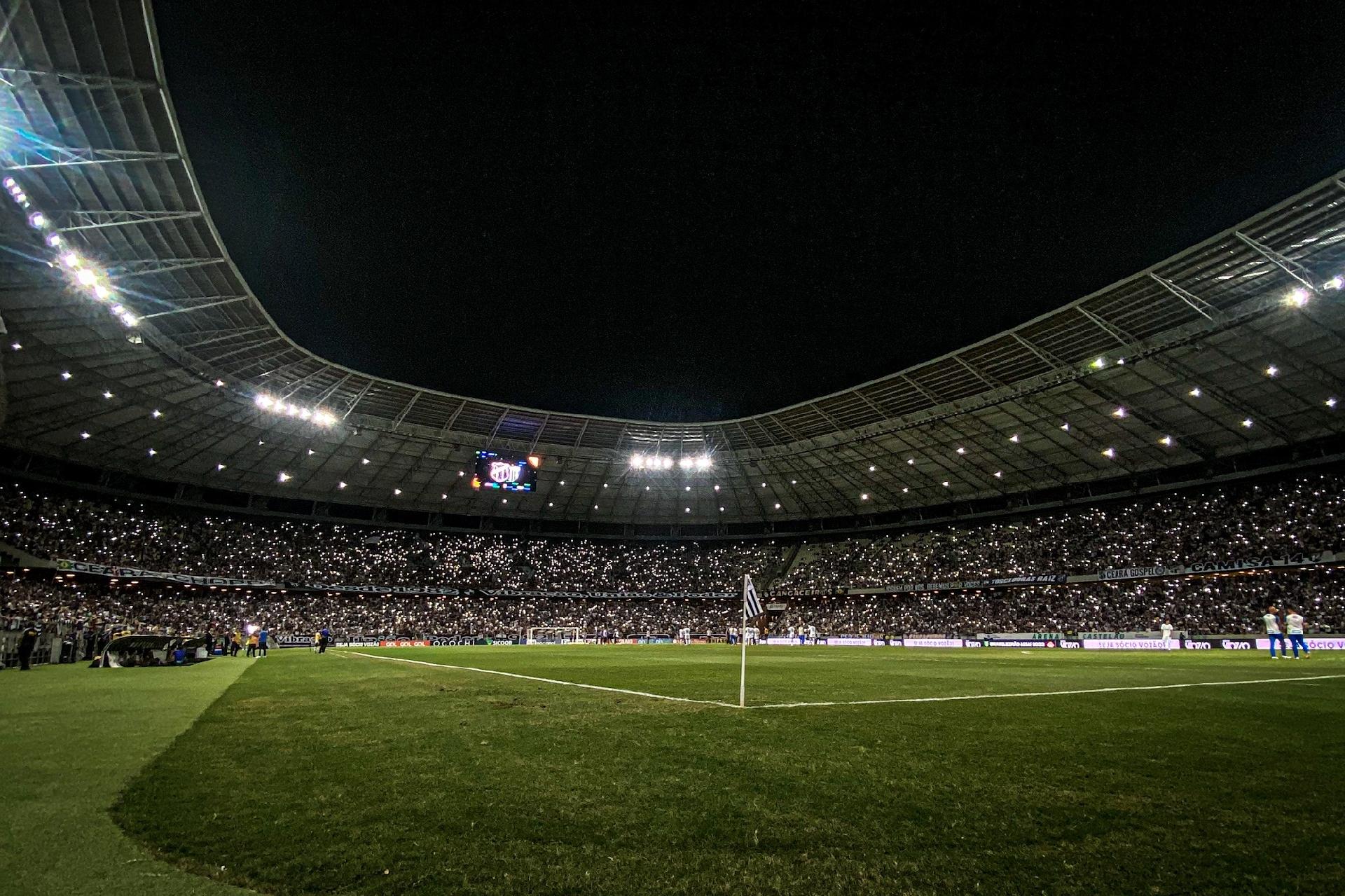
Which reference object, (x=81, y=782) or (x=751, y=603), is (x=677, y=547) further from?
(x=81, y=782)

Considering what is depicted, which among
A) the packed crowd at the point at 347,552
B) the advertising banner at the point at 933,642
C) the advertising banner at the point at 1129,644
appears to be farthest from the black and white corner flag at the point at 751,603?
the packed crowd at the point at 347,552

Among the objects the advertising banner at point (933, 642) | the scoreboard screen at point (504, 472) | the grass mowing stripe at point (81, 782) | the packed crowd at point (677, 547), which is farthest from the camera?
the advertising banner at point (933, 642)

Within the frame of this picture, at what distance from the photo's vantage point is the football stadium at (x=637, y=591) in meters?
3.67

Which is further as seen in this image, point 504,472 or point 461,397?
point 461,397

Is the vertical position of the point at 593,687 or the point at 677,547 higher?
the point at 677,547

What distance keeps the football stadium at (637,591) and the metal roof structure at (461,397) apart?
223 mm

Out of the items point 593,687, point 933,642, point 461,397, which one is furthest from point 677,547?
point 593,687

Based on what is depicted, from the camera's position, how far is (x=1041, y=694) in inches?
441

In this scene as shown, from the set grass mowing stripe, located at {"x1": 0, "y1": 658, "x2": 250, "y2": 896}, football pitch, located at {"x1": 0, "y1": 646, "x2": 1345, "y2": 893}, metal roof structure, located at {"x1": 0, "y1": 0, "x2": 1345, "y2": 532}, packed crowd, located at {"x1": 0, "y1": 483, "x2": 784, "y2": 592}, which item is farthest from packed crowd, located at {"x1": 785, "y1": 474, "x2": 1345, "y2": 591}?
grass mowing stripe, located at {"x1": 0, "y1": 658, "x2": 250, "y2": 896}

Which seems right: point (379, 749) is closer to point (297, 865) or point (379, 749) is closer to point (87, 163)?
point (297, 865)

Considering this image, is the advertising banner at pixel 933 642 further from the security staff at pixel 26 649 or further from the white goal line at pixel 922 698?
the security staff at pixel 26 649

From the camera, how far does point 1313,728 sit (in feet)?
23.4

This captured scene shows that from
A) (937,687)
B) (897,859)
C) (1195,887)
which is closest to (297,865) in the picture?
(897,859)

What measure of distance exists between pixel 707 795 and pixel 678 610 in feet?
216
